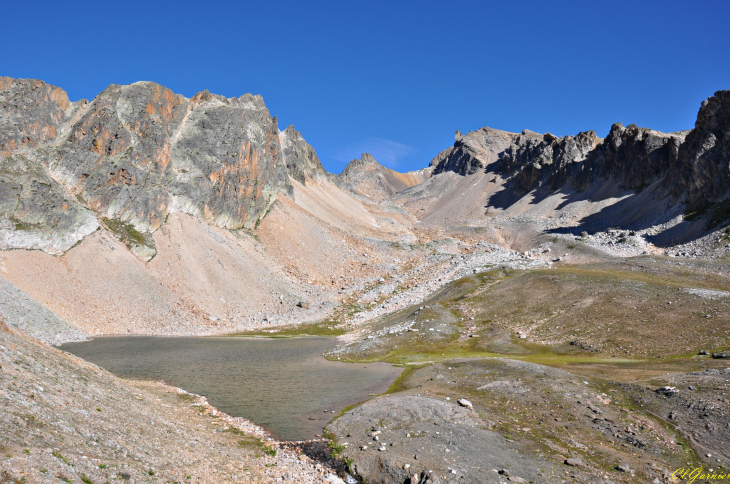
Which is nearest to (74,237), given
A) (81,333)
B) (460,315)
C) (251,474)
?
(81,333)

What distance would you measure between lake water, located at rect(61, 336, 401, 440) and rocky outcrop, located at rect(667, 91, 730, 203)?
10130 cm

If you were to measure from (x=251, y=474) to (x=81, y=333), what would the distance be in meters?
56.2

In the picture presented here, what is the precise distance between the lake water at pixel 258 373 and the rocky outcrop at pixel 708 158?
101296mm

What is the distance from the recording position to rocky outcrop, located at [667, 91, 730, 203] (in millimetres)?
99312

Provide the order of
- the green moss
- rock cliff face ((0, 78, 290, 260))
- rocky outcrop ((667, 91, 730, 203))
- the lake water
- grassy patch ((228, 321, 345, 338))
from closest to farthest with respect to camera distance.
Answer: the lake water → grassy patch ((228, 321, 345, 338)) → rock cliff face ((0, 78, 290, 260)) → the green moss → rocky outcrop ((667, 91, 730, 203))

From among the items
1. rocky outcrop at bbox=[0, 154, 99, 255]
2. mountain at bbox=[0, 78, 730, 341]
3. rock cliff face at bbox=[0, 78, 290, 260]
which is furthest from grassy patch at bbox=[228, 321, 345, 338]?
rocky outcrop at bbox=[0, 154, 99, 255]

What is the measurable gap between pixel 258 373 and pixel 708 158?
120 m

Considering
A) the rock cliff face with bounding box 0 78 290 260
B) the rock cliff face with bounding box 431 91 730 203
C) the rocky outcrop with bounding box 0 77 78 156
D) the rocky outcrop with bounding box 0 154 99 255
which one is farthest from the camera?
the rock cliff face with bounding box 431 91 730 203

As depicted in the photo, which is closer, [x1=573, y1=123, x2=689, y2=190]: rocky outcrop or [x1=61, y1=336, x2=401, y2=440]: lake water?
[x1=61, y1=336, x2=401, y2=440]: lake water

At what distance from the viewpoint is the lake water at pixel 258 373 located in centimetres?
2884

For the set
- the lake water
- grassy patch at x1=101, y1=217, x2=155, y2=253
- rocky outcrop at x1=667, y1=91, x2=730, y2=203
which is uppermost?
rocky outcrop at x1=667, y1=91, x2=730, y2=203

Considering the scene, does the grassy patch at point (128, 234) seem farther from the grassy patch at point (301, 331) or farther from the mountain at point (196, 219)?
the grassy patch at point (301, 331)

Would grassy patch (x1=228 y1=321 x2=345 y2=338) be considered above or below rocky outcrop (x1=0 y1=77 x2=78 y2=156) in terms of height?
below

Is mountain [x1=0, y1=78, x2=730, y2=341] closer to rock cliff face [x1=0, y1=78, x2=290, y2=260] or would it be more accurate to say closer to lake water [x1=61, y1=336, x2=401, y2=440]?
rock cliff face [x1=0, y1=78, x2=290, y2=260]
